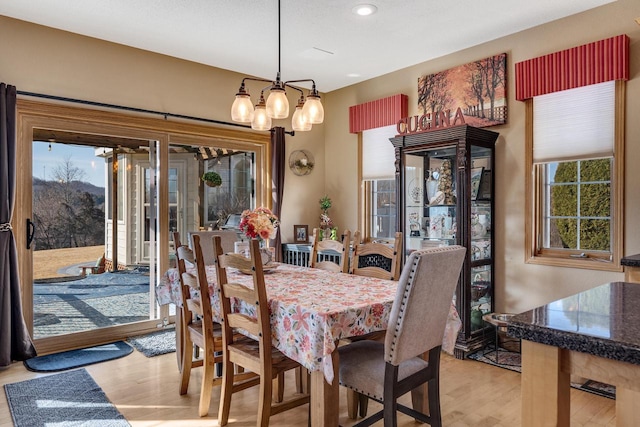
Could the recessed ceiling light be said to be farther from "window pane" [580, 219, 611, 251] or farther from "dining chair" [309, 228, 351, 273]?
"window pane" [580, 219, 611, 251]

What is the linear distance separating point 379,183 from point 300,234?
1.12 metres

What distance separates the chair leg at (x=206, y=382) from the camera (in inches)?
101

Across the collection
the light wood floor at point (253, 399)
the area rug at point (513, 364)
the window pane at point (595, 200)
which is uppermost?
the window pane at point (595, 200)

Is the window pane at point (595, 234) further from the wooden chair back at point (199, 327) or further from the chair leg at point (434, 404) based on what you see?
the wooden chair back at point (199, 327)

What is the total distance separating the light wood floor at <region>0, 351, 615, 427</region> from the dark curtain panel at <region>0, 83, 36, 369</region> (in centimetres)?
20

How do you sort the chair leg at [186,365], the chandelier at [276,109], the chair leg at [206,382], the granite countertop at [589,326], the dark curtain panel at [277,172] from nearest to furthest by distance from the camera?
1. the granite countertop at [589,326]
2. the chair leg at [206,382]
3. the chandelier at [276,109]
4. the chair leg at [186,365]
5. the dark curtain panel at [277,172]

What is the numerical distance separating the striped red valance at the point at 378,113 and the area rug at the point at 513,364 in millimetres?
2431

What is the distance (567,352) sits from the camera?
1.02m

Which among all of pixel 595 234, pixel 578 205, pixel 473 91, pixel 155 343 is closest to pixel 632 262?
pixel 595 234

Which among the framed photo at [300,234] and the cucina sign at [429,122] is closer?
the cucina sign at [429,122]

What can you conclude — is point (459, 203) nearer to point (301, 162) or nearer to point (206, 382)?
point (301, 162)

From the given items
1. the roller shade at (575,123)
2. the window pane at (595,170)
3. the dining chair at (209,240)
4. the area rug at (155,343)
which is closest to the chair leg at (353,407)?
the dining chair at (209,240)

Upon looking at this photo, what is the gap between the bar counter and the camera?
92 cm

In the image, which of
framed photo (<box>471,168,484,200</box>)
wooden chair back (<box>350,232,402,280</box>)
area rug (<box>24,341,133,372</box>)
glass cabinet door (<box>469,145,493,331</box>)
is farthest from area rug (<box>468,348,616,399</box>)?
area rug (<box>24,341,133,372</box>)
